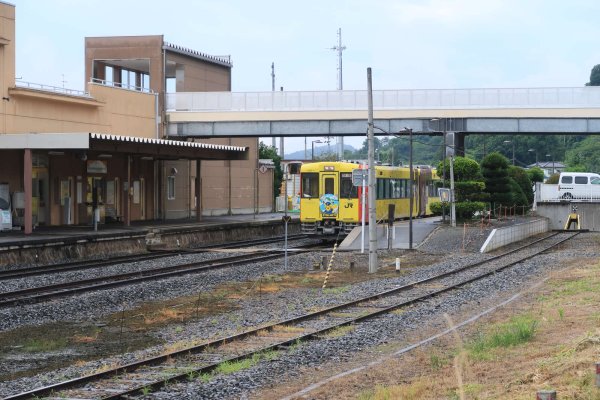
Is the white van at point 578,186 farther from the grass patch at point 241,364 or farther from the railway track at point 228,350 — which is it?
the grass patch at point 241,364

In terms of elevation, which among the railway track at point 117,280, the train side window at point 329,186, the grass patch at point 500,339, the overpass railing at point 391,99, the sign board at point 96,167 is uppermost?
the overpass railing at point 391,99

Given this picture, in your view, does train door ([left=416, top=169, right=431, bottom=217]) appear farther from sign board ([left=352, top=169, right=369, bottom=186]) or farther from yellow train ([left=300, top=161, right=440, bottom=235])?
sign board ([left=352, top=169, right=369, bottom=186])

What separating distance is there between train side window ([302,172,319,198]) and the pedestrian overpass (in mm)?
5234

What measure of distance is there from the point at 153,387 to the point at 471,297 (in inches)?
383

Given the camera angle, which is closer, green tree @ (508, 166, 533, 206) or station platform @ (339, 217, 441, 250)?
station platform @ (339, 217, 441, 250)

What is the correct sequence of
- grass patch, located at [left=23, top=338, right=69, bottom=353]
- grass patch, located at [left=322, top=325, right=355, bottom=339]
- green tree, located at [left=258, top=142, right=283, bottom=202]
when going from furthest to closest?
green tree, located at [left=258, top=142, right=283, bottom=202]
grass patch, located at [left=322, top=325, right=355, bottom=339]
grass patch, located at [left=23, top=338, right=69, bottom=353]

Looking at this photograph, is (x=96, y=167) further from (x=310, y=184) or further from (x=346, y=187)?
(x=346, y=187)

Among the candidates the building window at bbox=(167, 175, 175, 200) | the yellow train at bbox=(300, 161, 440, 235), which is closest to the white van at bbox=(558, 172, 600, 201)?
the yellow train at bbox=(300, 161, 440, 235)

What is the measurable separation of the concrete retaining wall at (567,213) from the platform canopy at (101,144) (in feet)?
65.7

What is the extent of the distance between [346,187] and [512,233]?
740cm

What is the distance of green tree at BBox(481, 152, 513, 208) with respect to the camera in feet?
143

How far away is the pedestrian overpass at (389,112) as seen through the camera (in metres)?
38.3

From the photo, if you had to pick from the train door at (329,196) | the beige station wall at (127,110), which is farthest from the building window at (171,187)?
the train door at (329,196)

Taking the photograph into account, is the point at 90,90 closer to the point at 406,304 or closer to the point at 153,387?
the point at 406,304
